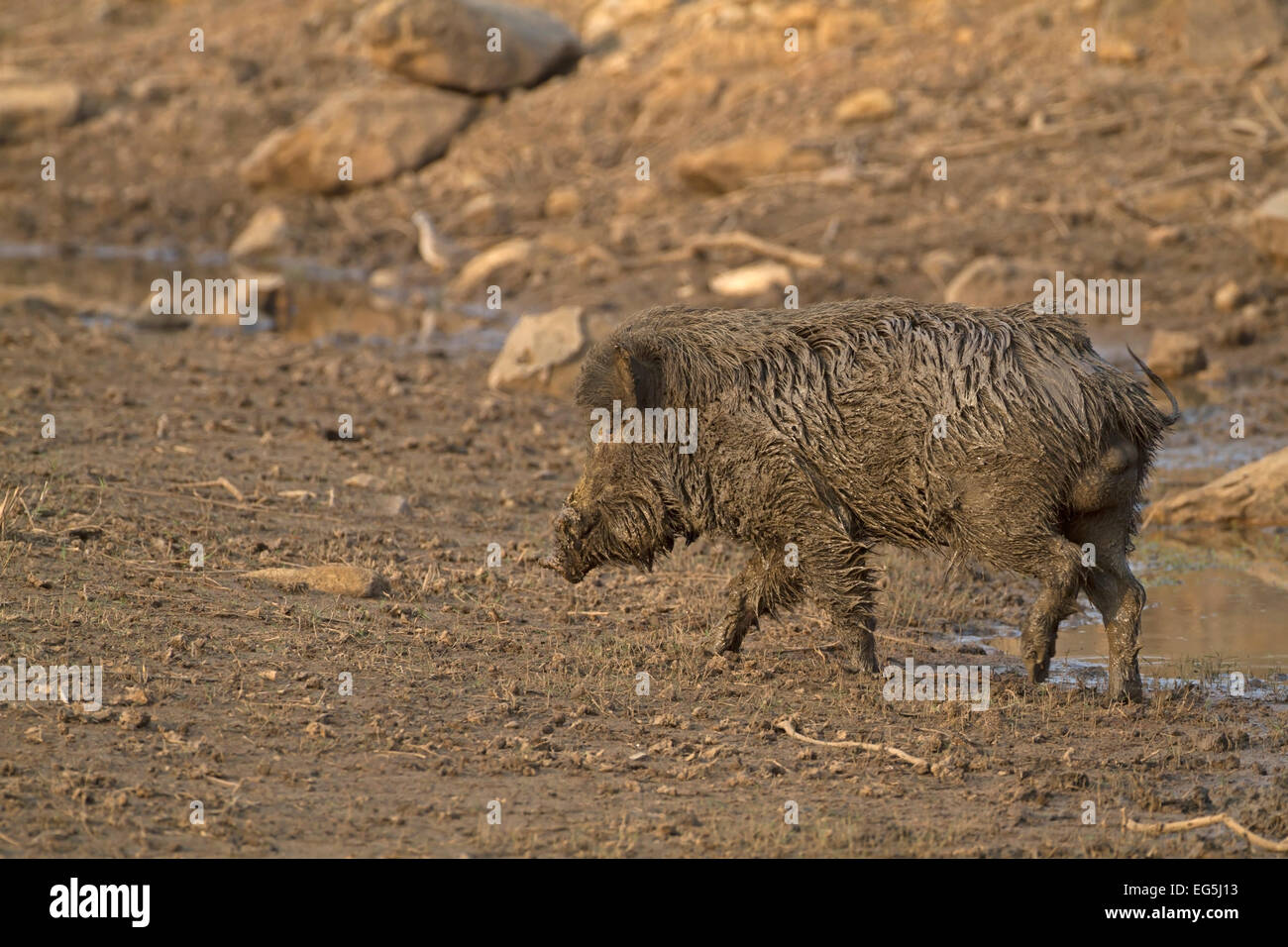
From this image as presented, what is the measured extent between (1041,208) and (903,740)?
12.3 meters

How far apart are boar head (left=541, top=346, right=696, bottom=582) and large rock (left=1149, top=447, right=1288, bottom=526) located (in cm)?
433

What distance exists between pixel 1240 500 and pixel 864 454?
169 inches

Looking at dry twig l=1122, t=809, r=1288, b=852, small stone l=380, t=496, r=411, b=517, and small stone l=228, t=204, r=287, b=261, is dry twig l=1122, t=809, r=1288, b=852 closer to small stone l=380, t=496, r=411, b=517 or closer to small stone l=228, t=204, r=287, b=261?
small stone l=380, t=496, r=411, b=517

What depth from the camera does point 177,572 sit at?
8.05m

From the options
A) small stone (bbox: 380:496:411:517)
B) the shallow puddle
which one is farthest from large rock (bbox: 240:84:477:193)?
the shallow puddle

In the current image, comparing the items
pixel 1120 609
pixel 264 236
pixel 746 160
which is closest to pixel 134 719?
pixel 1120 609

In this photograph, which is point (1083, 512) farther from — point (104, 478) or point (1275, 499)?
point (104, 478)

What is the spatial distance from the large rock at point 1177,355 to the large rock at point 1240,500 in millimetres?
3737

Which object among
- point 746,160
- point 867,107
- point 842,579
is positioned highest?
point 867,107

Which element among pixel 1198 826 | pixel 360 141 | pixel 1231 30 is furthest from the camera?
pixel 360 141

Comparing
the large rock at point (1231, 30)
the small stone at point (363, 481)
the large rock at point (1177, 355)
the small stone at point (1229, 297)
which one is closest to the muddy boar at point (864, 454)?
the small stone at point (363, 481)

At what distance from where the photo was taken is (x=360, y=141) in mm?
23578

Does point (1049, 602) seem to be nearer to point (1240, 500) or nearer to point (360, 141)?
point (1240, 500)

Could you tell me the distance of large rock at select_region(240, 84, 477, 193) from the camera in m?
23.6
